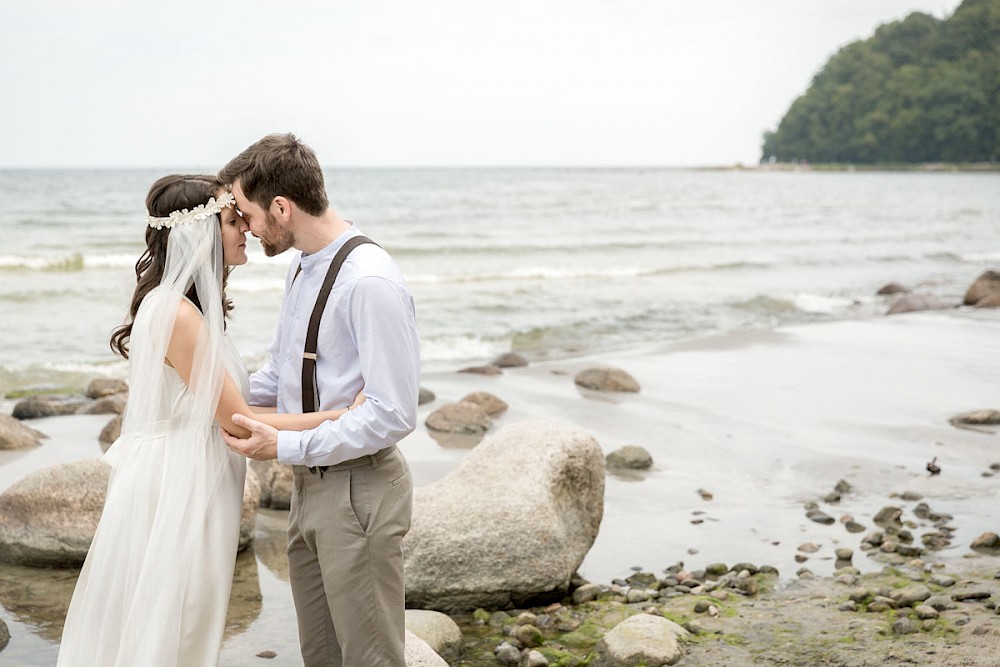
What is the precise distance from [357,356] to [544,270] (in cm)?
2278

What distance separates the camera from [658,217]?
4594 centimetres

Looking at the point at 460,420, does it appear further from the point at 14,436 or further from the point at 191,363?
the point at 191,363

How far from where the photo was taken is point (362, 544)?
3.44 m

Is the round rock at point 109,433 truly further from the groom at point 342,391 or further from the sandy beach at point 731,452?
the groom at point 342,391

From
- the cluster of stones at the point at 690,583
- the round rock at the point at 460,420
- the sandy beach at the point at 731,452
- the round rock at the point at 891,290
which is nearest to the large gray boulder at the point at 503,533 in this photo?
the cluster of stones at the point at 690,583

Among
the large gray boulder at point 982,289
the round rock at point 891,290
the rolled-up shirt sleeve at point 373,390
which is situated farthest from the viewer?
the round rock at point 891,290

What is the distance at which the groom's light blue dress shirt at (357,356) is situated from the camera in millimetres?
3301

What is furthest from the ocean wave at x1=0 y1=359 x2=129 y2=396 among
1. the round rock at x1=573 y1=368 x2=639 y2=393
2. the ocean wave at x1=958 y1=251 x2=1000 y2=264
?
the ocean wave at x1=958 y1=251 x2=1000 y2=264

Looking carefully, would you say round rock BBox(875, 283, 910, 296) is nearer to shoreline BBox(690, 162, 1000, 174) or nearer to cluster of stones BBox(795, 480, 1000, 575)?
cluster of stones BBox(795, 480, 1000, 575)

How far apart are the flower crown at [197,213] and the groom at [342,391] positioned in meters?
0.09

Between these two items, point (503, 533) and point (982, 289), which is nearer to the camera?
point (503, 533)

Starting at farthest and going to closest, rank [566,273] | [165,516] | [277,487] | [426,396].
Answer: [566,273], [426,396], [277,487], [165,516]

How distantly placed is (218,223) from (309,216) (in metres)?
0.46

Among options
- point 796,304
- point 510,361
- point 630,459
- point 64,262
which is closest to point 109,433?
point 630,459
